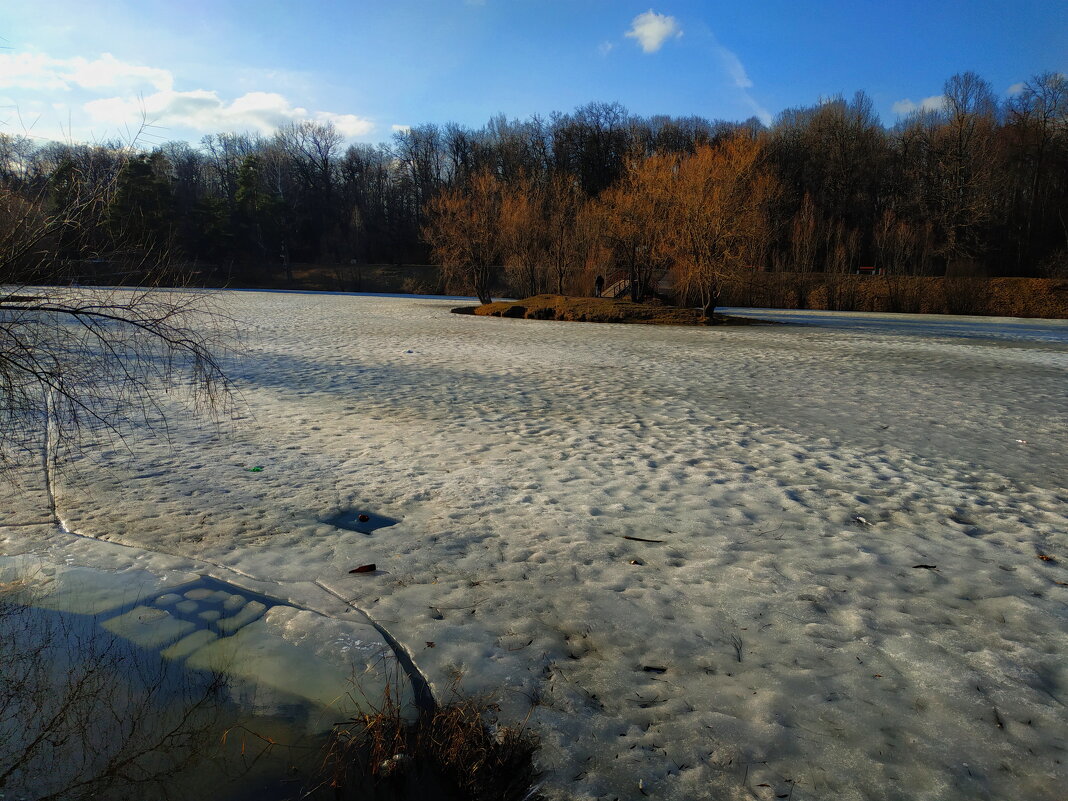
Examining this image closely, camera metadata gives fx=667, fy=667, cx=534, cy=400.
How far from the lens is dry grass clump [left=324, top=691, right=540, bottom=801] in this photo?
2658mm

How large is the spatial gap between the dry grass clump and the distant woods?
447 cm

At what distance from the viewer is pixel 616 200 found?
27.8 metres

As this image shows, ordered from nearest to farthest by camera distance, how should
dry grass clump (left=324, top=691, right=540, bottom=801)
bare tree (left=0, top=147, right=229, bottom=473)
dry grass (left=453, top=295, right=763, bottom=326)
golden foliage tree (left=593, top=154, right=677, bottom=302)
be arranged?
1. dry grass clump (left=324, top=691, right=540, bottom=801)
2. bare tree (left=0, top=147, right=229, bottom=473)
3. dry grass (left=453, top=295, right=763, bottom=326)
4. golden foliage tree (left=593, top=154, right=677, bottom=302)

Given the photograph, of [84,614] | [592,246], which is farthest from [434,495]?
[592,246]

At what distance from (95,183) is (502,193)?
29307 millimetres

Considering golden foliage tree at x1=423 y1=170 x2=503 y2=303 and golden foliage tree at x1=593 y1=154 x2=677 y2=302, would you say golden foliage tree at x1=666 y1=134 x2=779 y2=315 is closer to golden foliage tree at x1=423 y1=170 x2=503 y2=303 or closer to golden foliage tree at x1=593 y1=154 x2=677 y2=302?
golden foliage tree at x1=593 y1=154 x2=677 y2=302

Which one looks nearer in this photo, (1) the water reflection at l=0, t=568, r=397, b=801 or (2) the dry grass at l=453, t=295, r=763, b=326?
(1) the water reflection at l=0, t=568, r=397, b=801

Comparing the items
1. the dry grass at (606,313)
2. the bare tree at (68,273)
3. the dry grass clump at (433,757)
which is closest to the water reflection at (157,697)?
the dry grass clump at (433,757)

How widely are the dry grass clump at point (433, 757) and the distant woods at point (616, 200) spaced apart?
4472 millimetres

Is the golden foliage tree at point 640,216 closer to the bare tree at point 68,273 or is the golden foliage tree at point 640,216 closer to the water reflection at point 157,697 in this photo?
the bare tree at point 68,273

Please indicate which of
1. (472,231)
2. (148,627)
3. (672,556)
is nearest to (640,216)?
(472,231)

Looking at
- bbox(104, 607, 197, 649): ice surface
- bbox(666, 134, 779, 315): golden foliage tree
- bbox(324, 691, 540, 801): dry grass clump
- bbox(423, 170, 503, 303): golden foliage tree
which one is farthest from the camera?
bbox(423, 170, 503, 303): golden foliage tree

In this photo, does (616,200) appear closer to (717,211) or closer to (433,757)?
(717,211)

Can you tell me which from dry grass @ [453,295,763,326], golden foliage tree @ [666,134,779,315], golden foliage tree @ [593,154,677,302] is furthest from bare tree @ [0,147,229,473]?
golden foliage tree @ [593,154,677,302]
